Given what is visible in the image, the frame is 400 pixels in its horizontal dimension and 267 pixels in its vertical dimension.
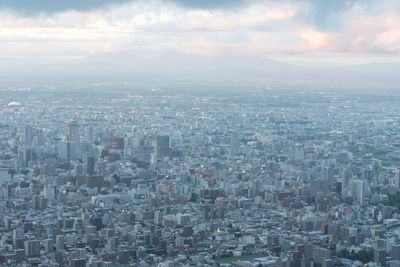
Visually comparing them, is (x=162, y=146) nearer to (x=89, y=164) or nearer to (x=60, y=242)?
(x=89, y=164)

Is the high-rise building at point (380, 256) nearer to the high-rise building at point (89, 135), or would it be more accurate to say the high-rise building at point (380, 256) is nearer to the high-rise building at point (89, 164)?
the high-rise building at point (89, 164)

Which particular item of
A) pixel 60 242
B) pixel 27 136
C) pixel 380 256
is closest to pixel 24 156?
pixel 27 136

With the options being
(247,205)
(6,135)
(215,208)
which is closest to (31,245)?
(215,208)

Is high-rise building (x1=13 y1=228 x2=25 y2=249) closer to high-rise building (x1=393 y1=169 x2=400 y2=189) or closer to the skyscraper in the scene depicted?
the skyscraper

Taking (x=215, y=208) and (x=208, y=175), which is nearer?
(x=215, y=208)

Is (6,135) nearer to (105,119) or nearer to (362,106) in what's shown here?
(105,119)

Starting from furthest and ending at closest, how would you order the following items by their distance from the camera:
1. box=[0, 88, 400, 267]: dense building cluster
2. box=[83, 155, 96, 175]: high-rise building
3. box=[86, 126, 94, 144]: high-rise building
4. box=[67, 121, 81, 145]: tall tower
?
box=[86, 126, 94, 144]: high-rise building < box=[67, 121, 81, 145]: tall tower < box=[83, 155, 96, 175]: high-rise building < box=[0, 88, 400, 267]: dense building cluster

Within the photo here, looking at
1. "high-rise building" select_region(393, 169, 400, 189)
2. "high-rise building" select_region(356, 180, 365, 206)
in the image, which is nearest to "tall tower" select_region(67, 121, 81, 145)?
"high-rise building" select_region(393, 169, 400, 189)

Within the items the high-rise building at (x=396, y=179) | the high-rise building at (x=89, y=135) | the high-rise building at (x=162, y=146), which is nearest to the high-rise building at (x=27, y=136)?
the high-rise building at (x=89, y=135)
